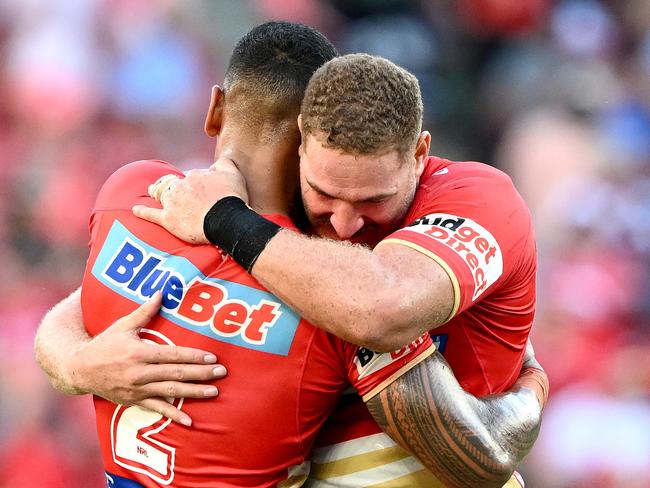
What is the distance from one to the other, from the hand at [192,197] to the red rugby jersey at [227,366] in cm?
4

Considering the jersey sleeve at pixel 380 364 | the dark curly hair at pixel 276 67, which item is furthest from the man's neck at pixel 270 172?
the jersey sleeve at pixel 380 364

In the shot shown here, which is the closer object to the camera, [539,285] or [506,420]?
[506,420]

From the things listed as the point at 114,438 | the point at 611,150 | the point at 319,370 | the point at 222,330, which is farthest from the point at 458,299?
the point at 611,150

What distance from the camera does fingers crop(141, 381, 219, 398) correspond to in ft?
9.56

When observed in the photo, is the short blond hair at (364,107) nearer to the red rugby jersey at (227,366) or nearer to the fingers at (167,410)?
the red rugby jersey at (227,366)

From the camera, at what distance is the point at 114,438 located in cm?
316

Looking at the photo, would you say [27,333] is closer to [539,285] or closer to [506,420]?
[539,285]

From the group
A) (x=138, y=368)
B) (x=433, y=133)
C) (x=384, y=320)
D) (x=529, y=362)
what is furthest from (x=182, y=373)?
(x=433, y=133)

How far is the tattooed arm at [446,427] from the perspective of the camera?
2.84 m

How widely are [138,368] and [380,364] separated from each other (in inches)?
28.0

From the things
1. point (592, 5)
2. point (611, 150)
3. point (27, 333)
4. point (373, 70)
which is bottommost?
point (27, 333)

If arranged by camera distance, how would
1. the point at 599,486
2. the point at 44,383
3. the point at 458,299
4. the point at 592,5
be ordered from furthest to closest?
the point at 592,5, the point at 44,383, the point at 599,486, the point at 458,299

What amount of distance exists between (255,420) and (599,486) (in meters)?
3.65

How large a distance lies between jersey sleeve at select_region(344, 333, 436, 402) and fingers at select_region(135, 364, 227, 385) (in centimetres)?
39
